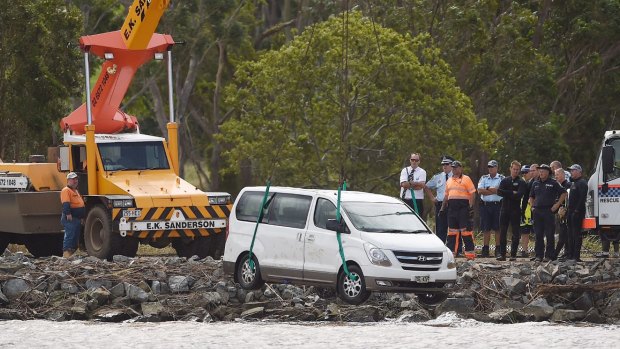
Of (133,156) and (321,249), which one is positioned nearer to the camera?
(321,249)

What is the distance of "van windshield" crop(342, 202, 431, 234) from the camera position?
71.1ft

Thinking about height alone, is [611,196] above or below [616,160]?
below

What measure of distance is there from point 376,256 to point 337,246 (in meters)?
0.76

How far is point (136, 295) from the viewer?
2342 centimetres

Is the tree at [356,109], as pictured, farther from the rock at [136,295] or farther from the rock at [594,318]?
the rock at [594,318]

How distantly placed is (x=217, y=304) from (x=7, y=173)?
8.83 m

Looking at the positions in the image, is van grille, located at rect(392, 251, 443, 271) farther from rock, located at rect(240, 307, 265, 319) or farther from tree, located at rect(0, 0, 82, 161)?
tree, located at rect(0, 0, 82, 161)

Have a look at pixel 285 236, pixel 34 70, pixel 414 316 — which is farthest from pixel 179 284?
pixel 34 70

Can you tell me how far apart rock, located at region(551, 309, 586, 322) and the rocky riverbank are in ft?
0.05

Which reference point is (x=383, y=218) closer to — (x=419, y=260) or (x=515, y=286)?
(x=419, y=260)

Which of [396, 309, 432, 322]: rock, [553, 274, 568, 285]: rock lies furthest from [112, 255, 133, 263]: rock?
[553, 274, 568, 285]: rock

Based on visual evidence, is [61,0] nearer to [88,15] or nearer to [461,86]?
[88,15]

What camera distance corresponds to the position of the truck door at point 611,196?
86.8 feet

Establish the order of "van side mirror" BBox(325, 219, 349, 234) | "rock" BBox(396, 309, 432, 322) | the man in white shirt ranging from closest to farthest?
"van side mirror" BBox(325, 219, 349, 234), "rock" BBox(396, 309, 432, 322), the man in white shirt
